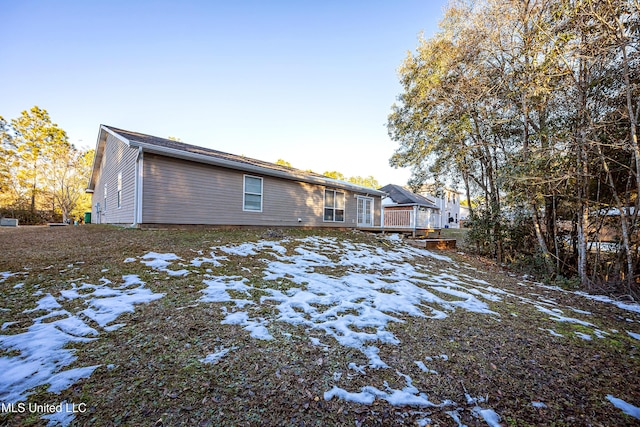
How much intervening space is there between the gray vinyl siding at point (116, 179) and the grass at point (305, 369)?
5.10 m

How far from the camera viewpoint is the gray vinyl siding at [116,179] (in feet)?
26.8

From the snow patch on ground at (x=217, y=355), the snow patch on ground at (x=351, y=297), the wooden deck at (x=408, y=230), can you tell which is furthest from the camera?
the wooden deck at (x=408, y=230)

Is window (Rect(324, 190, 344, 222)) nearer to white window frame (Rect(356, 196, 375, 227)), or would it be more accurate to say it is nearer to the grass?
white window frame (Rect(356, 196, 375, 227))

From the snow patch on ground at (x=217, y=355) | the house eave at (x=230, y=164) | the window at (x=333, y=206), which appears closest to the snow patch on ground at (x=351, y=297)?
the snow patch on ground at (x=217, y=355)

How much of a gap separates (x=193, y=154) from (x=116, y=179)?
4932mm

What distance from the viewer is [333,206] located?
1214 cm

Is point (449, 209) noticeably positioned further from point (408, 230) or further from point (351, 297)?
point (351, 297)

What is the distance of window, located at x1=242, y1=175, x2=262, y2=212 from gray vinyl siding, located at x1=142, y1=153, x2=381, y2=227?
149 mm

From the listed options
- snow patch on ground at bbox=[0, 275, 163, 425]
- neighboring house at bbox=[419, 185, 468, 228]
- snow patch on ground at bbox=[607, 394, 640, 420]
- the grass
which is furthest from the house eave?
neighboring house at bbox=[419, 185, 468, 228]

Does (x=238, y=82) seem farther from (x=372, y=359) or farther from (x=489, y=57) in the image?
(x=372, y=359)

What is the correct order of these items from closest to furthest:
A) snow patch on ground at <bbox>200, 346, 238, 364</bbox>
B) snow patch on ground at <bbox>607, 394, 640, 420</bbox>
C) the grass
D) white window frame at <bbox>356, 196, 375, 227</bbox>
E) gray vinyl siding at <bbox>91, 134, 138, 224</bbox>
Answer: the grass < snow patch on ground at <bbox>607, 394, 640, 420</bbox> < snow patch on ground at <bbox>200, 346, 238, 364</bbox> < gray vinyl siding at <bbox>91, 134, 138, 224</bbox> < white window frame at <bbox>356, 196, 375, 227</bbox>

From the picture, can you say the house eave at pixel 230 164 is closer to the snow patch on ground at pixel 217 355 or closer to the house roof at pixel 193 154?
the house roof at pixel 193 154

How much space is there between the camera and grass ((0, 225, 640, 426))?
5.41 feet

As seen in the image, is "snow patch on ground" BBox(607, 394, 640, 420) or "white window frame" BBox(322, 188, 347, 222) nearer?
"snow patch on ground" BBox(607, 394, 640, 420)
